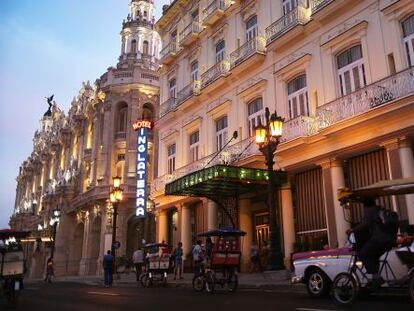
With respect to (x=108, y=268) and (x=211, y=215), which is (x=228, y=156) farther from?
(x=108, y=268)

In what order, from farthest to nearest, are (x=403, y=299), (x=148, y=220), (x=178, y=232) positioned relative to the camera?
(x=148, y=220)
(x=178, y=232)
(x=403, y=299)

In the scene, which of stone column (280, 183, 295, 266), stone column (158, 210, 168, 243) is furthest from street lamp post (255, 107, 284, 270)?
stone column (158, 210, 168, 243)

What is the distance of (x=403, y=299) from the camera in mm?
9000

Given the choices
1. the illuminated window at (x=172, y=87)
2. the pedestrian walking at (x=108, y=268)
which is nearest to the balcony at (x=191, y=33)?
the illuminated window at (x=172, y=87)

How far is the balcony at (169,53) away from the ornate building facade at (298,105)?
1.44 meters

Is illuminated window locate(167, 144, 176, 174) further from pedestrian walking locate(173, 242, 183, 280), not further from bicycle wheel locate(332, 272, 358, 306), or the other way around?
bicycle wheel locate(332, 272, 358, 306)

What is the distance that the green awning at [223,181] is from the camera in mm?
18156

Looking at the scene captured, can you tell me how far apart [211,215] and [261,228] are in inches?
118

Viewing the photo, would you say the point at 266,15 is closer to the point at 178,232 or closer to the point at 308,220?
the point at 308,220

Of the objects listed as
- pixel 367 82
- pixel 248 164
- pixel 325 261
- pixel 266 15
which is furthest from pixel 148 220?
pixel 325 261

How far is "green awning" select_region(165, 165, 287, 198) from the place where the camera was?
59.6 ft

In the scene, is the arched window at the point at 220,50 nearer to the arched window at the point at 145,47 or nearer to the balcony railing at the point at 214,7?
the balcony railing at the point at 214,7

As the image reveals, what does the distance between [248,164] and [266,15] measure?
296 inches

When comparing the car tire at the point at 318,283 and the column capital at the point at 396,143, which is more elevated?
the column capital at the point at 396,143
